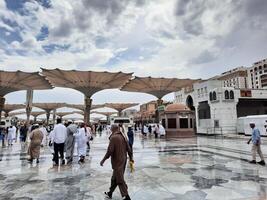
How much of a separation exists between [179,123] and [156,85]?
9.70m

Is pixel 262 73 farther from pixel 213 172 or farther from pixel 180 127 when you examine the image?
pixel 213 172

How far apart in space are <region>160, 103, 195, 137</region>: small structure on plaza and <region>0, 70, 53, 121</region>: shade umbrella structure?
46.1 feet

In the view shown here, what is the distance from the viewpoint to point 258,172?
6.77 m

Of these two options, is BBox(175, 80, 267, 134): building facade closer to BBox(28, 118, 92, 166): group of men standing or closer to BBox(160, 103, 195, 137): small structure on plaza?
BBox(160, 103, 195, 137): small structure on plaza

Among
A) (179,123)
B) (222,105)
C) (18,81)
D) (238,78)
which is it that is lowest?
(179,123)

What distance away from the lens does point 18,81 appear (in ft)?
82.3

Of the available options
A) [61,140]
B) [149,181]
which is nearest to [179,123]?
[61,140]

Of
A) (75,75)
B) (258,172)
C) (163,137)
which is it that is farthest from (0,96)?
(258,172)

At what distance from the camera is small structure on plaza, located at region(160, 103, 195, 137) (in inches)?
902

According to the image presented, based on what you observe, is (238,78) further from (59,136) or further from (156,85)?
(59,136)

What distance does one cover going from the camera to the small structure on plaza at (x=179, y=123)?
2291 cm

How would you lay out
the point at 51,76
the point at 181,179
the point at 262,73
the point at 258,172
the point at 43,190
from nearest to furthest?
the point at 43,190
the point at 181,179
the point at 258,172
the point at 51,76
the point at 262,73

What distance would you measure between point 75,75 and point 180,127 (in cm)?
1229

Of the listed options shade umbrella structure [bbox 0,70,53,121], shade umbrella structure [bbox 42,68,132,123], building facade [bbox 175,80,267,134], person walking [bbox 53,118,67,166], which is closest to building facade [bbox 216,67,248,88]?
building facade [bbox 175,80,267,134]
